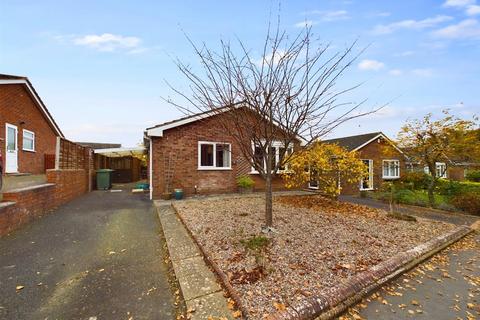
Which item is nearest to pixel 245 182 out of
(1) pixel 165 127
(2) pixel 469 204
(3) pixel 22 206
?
(1) pixel 165 127

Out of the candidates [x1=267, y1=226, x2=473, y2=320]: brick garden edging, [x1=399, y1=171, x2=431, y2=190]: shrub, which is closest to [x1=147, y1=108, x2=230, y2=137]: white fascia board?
[x1=267, y1=226, x2=473, y2=320]: brick garden edging

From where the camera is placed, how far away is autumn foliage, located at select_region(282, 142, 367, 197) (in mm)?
8844

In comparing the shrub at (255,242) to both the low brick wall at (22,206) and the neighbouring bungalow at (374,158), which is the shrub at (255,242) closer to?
the low brick wall at (22,206)

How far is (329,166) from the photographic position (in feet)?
29.6

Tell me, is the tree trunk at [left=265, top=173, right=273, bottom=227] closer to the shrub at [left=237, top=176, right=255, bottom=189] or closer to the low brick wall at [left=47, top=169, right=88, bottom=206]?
the shrub at [left=237, top=176, right=255, bottom=189]

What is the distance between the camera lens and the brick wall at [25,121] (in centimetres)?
1015

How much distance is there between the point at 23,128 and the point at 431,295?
16.5 metres

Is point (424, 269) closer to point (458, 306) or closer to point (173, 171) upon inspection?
point (458, 306)

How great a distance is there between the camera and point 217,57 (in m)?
4.40

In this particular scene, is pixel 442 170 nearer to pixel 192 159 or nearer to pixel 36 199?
pixel 192 159

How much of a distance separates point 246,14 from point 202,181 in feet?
24.5

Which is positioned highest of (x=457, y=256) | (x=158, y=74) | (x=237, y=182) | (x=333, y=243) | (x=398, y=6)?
(x=398, y=6)

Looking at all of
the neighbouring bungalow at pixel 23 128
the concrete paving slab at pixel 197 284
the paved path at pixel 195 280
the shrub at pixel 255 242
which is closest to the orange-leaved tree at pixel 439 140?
the shrub at pixel 255 242

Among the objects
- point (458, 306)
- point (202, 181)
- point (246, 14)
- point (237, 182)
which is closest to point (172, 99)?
point (246, 14)
